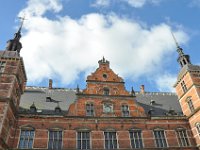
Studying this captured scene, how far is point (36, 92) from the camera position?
25391mm

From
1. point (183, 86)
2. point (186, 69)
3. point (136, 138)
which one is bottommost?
point (136, 138)

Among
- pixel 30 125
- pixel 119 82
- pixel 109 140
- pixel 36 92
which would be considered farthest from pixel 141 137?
pixel 36 92

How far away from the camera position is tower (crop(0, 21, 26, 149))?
A: 17016mm

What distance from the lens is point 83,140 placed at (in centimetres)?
1994

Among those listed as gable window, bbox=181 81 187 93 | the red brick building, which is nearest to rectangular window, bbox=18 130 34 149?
the red brick building

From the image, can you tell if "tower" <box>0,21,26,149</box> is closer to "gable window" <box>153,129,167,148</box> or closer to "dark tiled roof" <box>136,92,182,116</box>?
"gable window" <box>153,129,167,148</box>

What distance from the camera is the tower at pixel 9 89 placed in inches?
670

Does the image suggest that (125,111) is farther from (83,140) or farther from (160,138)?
(83,140)

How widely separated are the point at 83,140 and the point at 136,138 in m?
5.17

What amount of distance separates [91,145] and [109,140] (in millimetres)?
1819

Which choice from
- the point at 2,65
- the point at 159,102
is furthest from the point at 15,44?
the point at 159,102

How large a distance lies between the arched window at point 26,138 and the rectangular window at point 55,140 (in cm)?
161

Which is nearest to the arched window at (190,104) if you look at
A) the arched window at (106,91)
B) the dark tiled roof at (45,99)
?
the arched window at (106,91)

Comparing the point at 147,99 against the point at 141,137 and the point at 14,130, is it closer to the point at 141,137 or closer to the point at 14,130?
the point at 141,137
